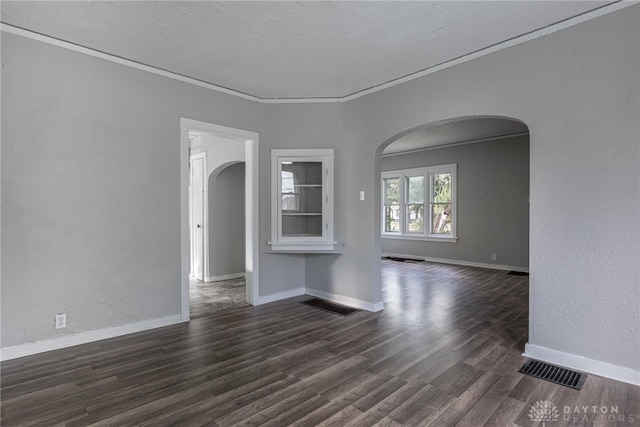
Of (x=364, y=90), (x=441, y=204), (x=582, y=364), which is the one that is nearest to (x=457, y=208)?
(x=441, y=204)

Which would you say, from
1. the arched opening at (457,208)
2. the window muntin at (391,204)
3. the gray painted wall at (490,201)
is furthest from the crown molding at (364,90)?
the window muntin at (391,204)

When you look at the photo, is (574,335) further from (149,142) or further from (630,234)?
(149,142)

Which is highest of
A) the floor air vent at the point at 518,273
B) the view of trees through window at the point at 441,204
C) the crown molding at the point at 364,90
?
the crown molding at the point at 364,90

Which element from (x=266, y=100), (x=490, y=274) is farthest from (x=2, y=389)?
(x=490, y=274)

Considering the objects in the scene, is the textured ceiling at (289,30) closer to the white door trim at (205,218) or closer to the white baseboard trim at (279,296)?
the white door trim at (205,218)

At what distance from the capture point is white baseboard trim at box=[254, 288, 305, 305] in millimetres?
4566

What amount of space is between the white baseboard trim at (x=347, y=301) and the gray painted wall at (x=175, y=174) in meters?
1.18

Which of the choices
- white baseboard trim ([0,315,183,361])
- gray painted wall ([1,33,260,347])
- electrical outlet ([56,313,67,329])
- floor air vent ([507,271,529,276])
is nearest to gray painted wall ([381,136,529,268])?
floor air vent ([507,271,529,276])

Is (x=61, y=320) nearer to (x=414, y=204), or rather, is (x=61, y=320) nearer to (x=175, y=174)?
(x=175, y=174)

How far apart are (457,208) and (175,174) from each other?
6300mm

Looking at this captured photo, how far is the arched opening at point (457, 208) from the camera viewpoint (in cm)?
620

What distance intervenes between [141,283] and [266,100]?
2730 millimetres

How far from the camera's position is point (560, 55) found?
2.75 meters

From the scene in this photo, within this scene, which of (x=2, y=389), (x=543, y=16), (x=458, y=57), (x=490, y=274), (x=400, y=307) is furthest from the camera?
(x=490, y=274)
